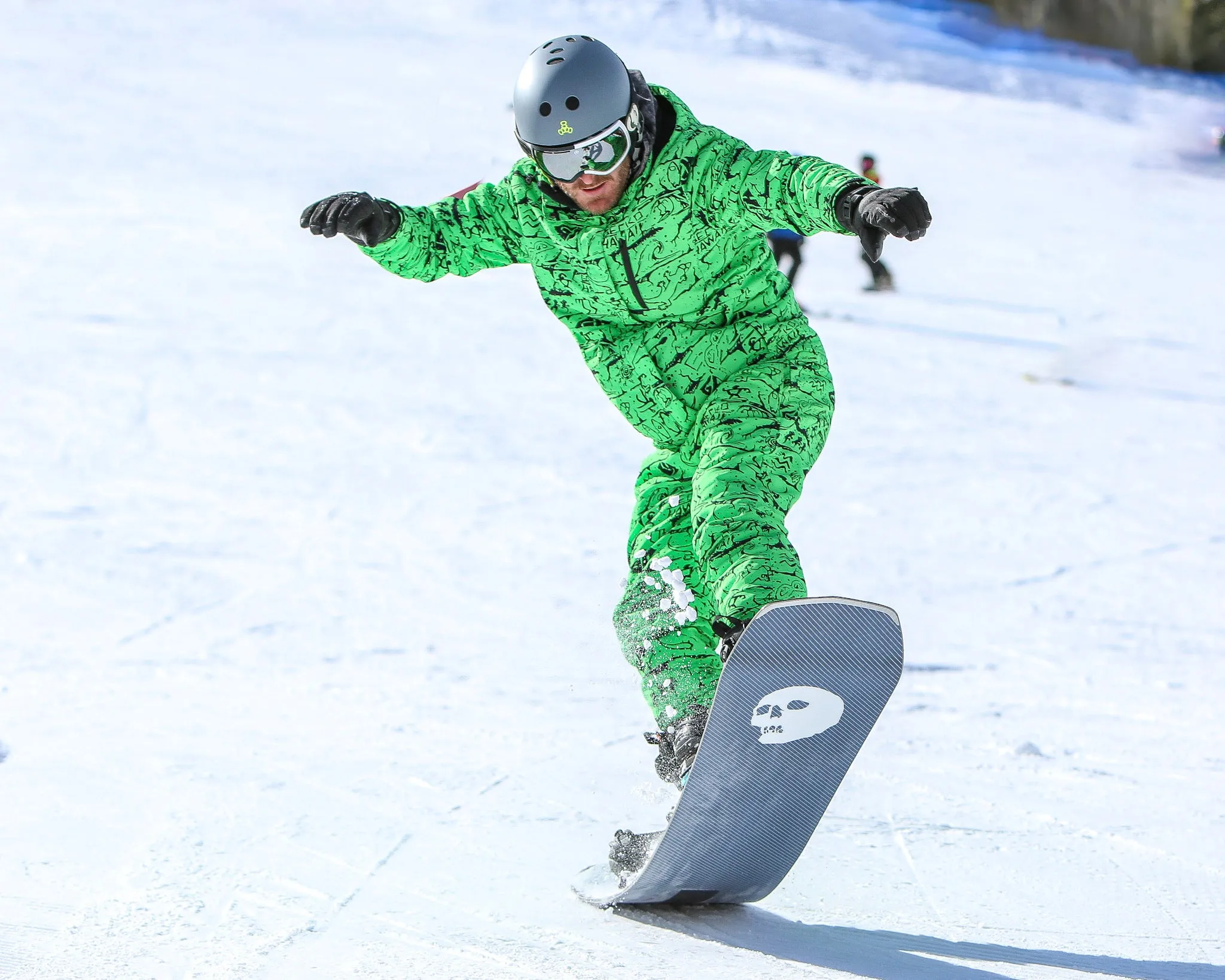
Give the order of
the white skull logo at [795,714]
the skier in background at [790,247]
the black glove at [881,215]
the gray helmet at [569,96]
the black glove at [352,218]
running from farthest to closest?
the skier in background at [790,247], the black glove at [352,218], the gray helmet at [569,96], the white skull logo at [795,714], the black glove at [881,215]

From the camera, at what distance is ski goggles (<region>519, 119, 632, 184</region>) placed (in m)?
3.25

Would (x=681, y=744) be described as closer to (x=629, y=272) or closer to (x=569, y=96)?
(x=629, y=272)

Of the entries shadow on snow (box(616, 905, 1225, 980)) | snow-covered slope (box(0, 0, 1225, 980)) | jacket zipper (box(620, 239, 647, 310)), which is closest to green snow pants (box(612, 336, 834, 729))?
jacket zipper (box(620, 239, 647, 310))

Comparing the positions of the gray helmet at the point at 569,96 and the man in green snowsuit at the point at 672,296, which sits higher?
the gray helmet at the point at 569,96

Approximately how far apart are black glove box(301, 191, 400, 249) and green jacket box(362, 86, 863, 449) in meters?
0.08

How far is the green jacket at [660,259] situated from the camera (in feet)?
11.0

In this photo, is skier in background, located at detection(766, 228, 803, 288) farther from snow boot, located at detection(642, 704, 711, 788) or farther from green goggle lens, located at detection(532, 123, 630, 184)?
snow boot, located at detection(642, 704, 711, 788)

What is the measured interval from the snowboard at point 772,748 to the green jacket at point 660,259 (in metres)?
0.88

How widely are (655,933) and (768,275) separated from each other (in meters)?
1.73

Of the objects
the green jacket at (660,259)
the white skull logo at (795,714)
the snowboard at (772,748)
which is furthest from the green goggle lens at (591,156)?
the white skull logo at (795,714)

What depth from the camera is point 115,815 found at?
12.6ft

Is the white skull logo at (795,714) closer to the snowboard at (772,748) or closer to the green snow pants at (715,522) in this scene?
the snowboard at (772,748)

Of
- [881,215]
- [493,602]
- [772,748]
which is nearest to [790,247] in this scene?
[493,602]

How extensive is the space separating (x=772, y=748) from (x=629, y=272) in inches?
49.5
